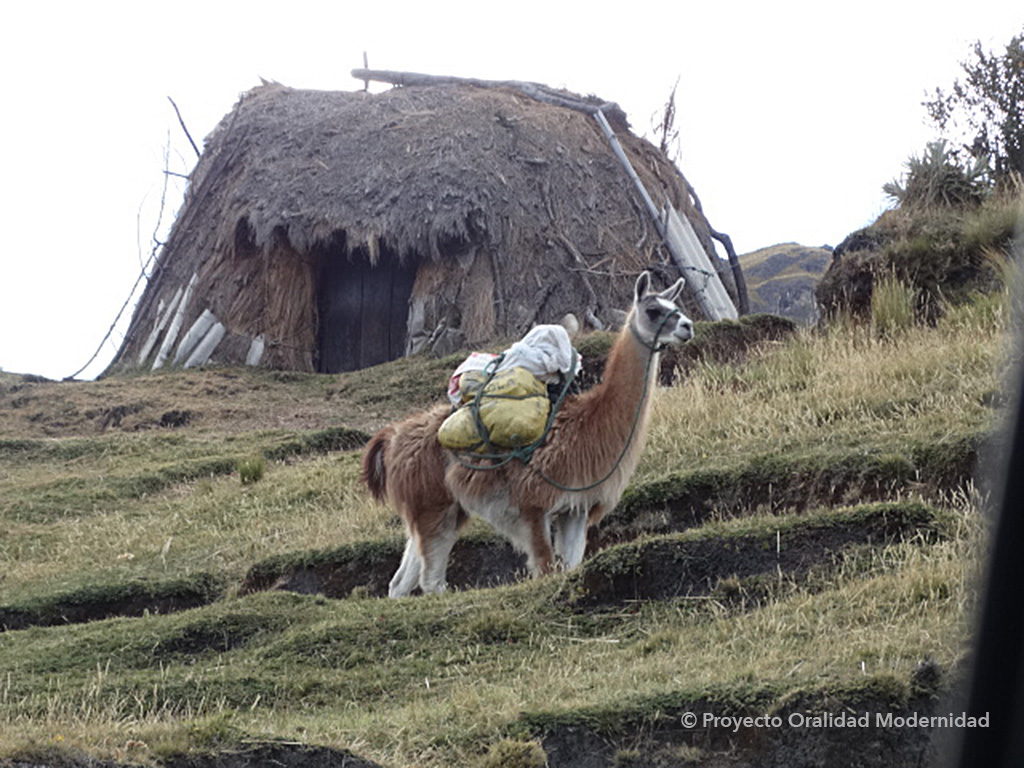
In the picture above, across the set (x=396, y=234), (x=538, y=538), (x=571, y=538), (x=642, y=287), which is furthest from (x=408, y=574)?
(x=396, y=234)

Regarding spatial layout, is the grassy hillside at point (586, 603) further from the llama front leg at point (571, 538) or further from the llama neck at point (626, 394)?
the llama neck at point (626, 394)

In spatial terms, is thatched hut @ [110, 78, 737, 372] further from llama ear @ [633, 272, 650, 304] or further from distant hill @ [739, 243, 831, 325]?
llama ear @ [633, 272, 650, 304]

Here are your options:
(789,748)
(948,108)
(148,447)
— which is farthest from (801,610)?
(948,108)

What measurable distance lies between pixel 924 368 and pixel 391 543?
4727 mm

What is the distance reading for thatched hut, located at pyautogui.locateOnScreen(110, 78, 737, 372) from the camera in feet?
66.3

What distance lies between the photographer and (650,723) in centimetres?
488

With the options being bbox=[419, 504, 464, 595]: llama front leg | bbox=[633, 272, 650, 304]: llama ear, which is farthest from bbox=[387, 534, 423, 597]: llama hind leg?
bbox=[633, 272, 650, 304]: llama ear

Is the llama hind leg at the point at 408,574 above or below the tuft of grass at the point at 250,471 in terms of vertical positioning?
below

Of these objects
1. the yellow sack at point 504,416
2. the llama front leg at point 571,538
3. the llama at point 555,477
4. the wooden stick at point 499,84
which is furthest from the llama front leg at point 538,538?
the wooden stick at point 499,84

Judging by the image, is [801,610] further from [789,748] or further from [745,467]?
[745,467]

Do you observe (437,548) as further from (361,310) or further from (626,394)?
(361,310)

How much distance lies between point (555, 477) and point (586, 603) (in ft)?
4.61

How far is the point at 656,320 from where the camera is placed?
27.2 feet

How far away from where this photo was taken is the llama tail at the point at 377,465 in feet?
29.6
